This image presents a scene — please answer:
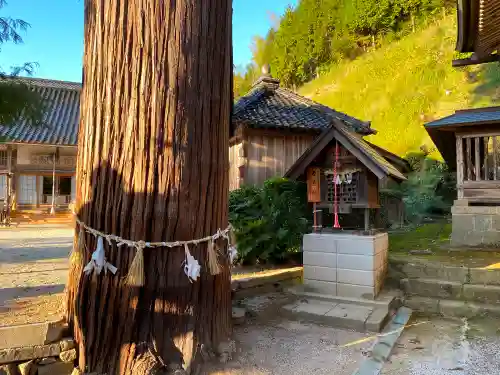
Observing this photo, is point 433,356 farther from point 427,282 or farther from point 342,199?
point 342,199

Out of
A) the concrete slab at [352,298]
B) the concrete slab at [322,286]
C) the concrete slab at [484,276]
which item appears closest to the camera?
the concrete slab at [352,298]

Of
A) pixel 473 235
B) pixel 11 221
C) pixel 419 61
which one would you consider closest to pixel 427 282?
pixel 473 235

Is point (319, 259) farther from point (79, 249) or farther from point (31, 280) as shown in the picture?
point (31, 280)

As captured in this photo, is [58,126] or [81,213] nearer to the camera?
[81,213]

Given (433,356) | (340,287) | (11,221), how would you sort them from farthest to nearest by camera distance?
(11,221) → (340,287) → (433,356)

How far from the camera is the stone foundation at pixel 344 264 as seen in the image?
5348 mm

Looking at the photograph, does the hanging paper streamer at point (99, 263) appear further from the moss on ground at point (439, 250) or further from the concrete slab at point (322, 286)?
the moss on ground at point (439, 250)

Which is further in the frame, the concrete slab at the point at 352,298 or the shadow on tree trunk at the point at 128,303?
the concrete slab at the point at 352,298

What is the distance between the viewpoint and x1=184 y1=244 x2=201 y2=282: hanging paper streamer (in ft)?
10.7

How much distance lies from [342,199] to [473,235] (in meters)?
5.25

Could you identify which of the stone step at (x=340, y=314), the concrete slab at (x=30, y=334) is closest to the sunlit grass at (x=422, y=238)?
the stone step at (x=340, y=314)

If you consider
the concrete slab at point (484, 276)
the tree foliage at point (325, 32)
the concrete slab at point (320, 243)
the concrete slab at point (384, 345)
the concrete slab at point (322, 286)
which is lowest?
the concrete slab at point (384, 345)

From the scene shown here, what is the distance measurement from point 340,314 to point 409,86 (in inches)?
929

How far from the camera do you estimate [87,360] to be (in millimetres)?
3170
